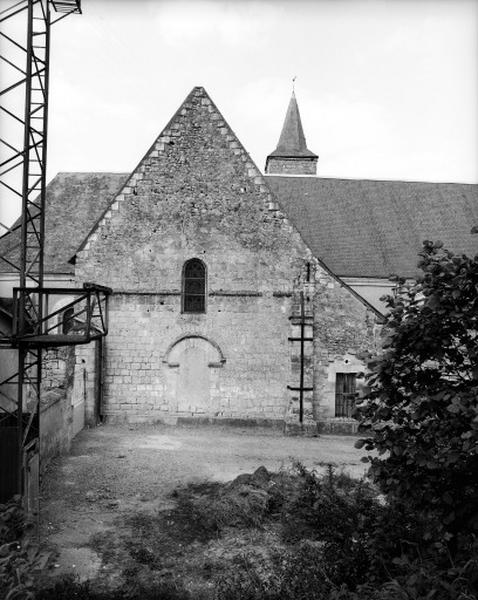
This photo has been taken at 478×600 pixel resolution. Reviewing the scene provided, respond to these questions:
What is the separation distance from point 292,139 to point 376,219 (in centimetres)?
1591

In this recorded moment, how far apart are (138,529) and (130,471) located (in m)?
3.01

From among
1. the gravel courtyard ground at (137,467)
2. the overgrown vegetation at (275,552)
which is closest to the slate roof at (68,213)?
the gravel courtyard ground at (137,467)

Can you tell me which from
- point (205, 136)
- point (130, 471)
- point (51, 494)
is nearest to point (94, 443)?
point (130, 471)

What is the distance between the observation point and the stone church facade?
50.2 ft

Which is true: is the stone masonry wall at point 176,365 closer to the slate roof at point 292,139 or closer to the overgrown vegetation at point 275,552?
the overgrown vegetation at point 275,552

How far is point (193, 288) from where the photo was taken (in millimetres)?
15625

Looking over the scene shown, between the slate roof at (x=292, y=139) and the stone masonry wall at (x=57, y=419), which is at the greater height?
the slate roof at (x=292, y=139)

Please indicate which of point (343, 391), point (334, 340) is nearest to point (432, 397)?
point (334, 340)

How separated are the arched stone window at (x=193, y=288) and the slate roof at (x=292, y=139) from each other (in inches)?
847

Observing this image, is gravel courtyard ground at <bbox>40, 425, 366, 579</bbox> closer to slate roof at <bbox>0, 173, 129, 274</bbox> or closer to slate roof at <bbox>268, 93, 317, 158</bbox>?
slate roof at <bbox>0, 173, 129, 274</bbox>

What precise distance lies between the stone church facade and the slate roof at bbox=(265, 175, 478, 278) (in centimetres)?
539

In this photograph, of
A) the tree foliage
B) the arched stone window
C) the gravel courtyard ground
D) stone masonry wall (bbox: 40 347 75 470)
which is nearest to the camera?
the tree foliage

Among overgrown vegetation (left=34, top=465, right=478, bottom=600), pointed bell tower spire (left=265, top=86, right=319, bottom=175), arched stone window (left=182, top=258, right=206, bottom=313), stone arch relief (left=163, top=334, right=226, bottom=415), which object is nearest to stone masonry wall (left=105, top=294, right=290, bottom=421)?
stone arch relief (left=163, top=334, right=226, bottom=415)

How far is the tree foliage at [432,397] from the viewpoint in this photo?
4629mm
